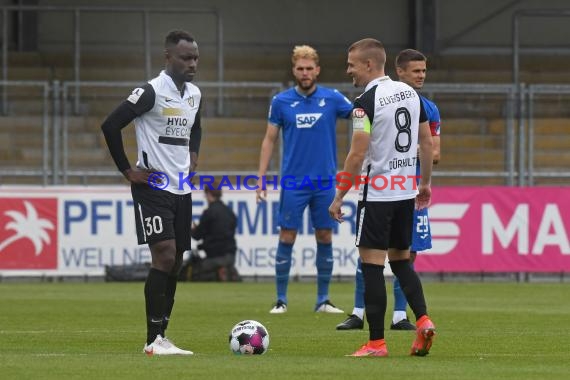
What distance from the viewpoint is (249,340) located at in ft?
30.0

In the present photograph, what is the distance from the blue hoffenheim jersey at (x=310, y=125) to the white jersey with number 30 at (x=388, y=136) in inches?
→ 181

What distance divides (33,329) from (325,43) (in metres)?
18.3

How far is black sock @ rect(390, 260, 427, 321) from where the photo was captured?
9.12m

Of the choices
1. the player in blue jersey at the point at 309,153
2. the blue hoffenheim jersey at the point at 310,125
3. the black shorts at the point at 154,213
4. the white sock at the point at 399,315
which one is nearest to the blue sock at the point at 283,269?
the player in blue jersey at the point at 309,153

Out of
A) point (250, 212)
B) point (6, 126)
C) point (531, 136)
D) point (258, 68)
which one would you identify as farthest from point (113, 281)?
point (258, 68)

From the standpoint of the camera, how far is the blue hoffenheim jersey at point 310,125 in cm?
1373

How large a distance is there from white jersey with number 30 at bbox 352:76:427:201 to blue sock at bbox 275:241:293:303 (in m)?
4.91

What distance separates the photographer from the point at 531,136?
21922 millimetres

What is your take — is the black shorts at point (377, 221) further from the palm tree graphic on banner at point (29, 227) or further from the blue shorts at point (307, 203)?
the palm tree graphic on banner at point (29, 227)

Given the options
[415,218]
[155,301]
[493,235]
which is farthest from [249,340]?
[493,235]

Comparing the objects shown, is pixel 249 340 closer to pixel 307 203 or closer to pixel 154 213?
pixel 154 213

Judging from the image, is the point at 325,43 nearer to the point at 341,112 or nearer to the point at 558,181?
the point at 558,181

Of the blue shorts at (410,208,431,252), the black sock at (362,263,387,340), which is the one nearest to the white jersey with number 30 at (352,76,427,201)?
the black sock at (362,263,387,340)

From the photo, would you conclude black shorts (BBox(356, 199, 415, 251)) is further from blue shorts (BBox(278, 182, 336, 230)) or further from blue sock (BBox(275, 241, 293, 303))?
blue sock (BBox(275, 241, 293, 303))
